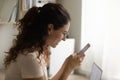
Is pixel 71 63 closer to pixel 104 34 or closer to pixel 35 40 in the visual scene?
pixel 35 40

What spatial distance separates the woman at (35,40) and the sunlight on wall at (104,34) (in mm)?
930

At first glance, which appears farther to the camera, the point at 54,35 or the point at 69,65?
the point at 69,65

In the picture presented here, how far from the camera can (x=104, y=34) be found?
2.08 metres

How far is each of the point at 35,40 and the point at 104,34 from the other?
1.10m

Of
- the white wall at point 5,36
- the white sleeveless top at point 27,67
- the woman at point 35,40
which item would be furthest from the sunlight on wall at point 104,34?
the white sleeveless top at point 27,67

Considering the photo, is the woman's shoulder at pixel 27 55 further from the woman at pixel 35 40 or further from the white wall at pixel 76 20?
the white wall at pixel 76 20

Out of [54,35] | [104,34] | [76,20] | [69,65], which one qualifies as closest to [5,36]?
[76,20]

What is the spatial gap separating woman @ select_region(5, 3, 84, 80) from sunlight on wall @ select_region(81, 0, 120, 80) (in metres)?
0.93

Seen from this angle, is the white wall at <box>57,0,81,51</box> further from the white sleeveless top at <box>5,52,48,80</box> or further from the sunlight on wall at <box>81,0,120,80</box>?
the white sleeveless top at <box>5,52,48,80</box>

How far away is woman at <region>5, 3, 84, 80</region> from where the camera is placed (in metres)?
1.08

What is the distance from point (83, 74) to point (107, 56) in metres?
0.44

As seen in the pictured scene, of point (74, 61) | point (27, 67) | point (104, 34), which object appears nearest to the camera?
point (27, 67)

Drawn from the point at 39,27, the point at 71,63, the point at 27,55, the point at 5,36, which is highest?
the point at 39,27

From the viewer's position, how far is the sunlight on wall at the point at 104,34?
1985 millimetres
